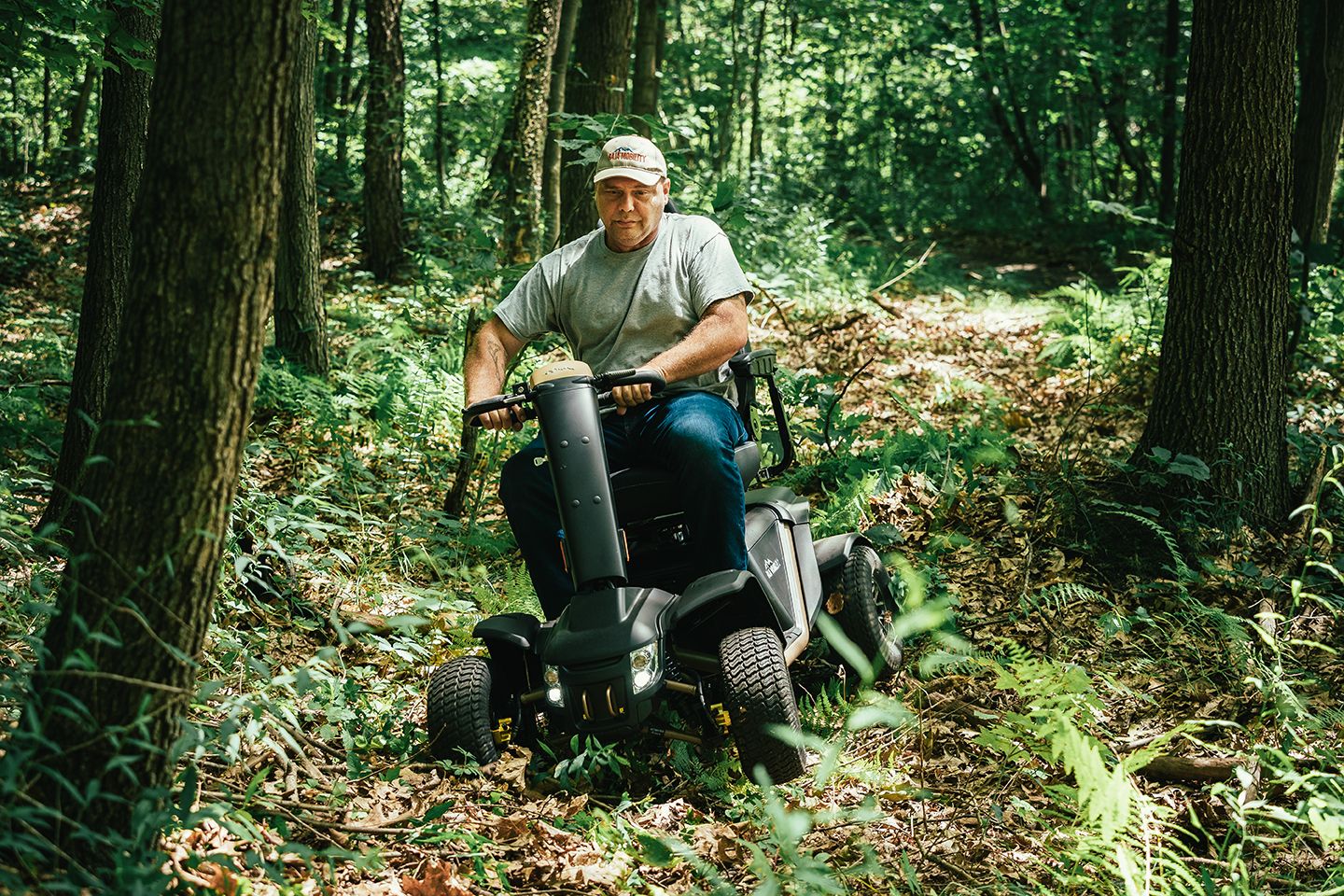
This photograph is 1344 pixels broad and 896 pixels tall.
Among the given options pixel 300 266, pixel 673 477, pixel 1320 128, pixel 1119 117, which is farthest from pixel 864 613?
pixel 1119 117

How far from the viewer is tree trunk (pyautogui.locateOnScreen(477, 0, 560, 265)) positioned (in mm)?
6875

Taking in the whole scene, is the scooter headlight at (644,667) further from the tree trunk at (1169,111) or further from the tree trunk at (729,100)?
the tree trunk at (1169,111)

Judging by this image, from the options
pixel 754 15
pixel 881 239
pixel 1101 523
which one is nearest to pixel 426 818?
pixel 1101 523

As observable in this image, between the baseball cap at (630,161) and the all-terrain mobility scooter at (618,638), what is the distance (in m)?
0.85

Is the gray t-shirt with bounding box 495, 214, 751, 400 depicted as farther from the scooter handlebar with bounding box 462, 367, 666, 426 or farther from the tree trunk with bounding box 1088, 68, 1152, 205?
the tree trunk with bounding box 1088, 68, 1152, 205

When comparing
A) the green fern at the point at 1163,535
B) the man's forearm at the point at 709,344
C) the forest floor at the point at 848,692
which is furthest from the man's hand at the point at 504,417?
the green fern at the point at 1163,535

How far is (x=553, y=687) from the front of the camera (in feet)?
9.77

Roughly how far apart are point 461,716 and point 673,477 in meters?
0.99

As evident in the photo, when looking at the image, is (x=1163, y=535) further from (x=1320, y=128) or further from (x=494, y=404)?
(x=1320, y=128)

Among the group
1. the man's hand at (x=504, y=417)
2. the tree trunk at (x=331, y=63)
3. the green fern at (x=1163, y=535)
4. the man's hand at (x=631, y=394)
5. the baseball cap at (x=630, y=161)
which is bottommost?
the green fern at (x=1163, y=535)

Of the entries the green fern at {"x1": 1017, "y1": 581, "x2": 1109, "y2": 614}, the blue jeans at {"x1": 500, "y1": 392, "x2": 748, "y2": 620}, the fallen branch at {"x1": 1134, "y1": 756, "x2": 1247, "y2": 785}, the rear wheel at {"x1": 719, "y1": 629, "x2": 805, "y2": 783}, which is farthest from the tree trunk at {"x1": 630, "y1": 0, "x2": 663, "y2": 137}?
the fallen branch at {"x1": 1134, "y1": 756, "x2": 1247, "y2": 785}

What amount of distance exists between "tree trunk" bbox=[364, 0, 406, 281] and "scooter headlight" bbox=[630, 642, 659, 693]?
905 cm

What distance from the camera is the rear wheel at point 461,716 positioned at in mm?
3031

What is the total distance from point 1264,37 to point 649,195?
8.73 feet
